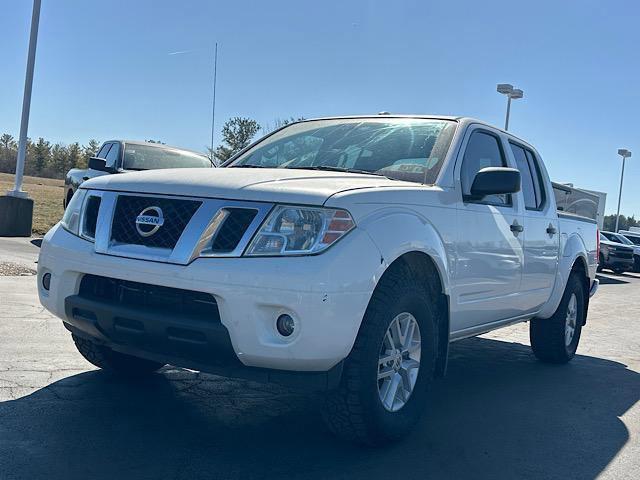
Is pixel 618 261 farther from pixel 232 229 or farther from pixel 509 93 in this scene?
pixel 232 229

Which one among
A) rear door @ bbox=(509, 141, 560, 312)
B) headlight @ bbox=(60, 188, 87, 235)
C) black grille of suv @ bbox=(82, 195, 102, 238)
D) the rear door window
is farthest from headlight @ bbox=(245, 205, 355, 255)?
the rear door window

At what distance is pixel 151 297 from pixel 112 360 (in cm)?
131

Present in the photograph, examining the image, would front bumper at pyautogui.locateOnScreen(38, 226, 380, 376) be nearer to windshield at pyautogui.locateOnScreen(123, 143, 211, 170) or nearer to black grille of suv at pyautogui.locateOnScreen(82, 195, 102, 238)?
black grille of suv at pyautogui.locateOnScreen(82, 195, 102, 238)

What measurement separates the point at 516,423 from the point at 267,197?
89.9 inches

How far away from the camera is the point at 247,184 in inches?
131

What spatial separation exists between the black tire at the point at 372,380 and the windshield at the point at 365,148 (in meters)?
0.94

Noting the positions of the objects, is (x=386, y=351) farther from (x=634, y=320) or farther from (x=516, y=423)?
(x=634, y=320)

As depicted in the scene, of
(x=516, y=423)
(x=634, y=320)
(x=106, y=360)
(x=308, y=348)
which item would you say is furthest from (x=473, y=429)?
(x=634, y=320)

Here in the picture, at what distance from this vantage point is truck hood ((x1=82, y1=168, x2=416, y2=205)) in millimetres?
3227

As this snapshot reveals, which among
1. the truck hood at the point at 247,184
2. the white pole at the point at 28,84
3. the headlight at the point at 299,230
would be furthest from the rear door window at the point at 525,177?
the white pole at the point at 28,84

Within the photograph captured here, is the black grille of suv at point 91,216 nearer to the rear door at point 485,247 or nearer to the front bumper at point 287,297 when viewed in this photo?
the front bumper at point 287,297

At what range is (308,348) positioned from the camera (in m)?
3.05

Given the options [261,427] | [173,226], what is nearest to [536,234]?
[261,427]

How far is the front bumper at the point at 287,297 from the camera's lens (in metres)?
3.02
